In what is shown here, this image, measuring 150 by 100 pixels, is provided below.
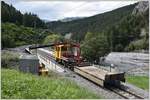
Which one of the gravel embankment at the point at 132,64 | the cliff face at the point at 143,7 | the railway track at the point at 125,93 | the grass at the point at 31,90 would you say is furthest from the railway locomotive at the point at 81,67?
the gravel embankment at the point at 132,64

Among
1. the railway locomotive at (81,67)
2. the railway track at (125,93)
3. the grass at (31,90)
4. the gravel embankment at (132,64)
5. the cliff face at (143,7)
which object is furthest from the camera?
the cliff face at (143,7)

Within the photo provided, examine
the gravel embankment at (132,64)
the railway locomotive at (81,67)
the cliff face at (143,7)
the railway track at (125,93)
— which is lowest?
the gravel embankment at (132,64)

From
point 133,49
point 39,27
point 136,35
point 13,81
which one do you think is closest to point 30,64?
point 13,81

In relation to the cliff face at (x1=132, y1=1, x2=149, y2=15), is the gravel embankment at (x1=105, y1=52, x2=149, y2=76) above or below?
A: below

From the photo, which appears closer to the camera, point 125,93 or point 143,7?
point 125,93

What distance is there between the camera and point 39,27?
97.1m

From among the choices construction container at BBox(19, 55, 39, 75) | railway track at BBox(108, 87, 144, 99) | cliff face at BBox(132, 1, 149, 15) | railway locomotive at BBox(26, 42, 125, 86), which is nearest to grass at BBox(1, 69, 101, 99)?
railway track at BBox(108, 87, 144, 99)

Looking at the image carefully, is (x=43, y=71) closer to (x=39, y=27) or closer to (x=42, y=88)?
(x=42, y=88)

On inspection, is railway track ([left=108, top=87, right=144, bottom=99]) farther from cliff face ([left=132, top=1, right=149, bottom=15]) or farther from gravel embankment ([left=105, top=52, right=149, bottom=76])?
gravel embankment ([left=105, top=52, right=149, bottom=76])

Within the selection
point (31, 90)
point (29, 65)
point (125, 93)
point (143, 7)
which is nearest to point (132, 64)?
point (143, 7)

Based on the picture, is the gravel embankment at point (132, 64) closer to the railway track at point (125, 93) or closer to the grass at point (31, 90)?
the railway track at point (125, 93)

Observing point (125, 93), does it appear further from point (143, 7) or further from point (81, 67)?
point (143, 7)

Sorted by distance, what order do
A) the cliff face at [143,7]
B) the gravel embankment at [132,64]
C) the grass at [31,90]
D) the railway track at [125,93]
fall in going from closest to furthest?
the grass at [31,90] → the railway track at [125,93] → the gravel embankment at [132,64] → the cliff face at [143,7]

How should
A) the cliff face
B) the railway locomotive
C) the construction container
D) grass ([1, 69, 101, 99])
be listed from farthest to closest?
the cliff face < the construction container < the railway locomotive < grass ([1, 69, 101, 99])
